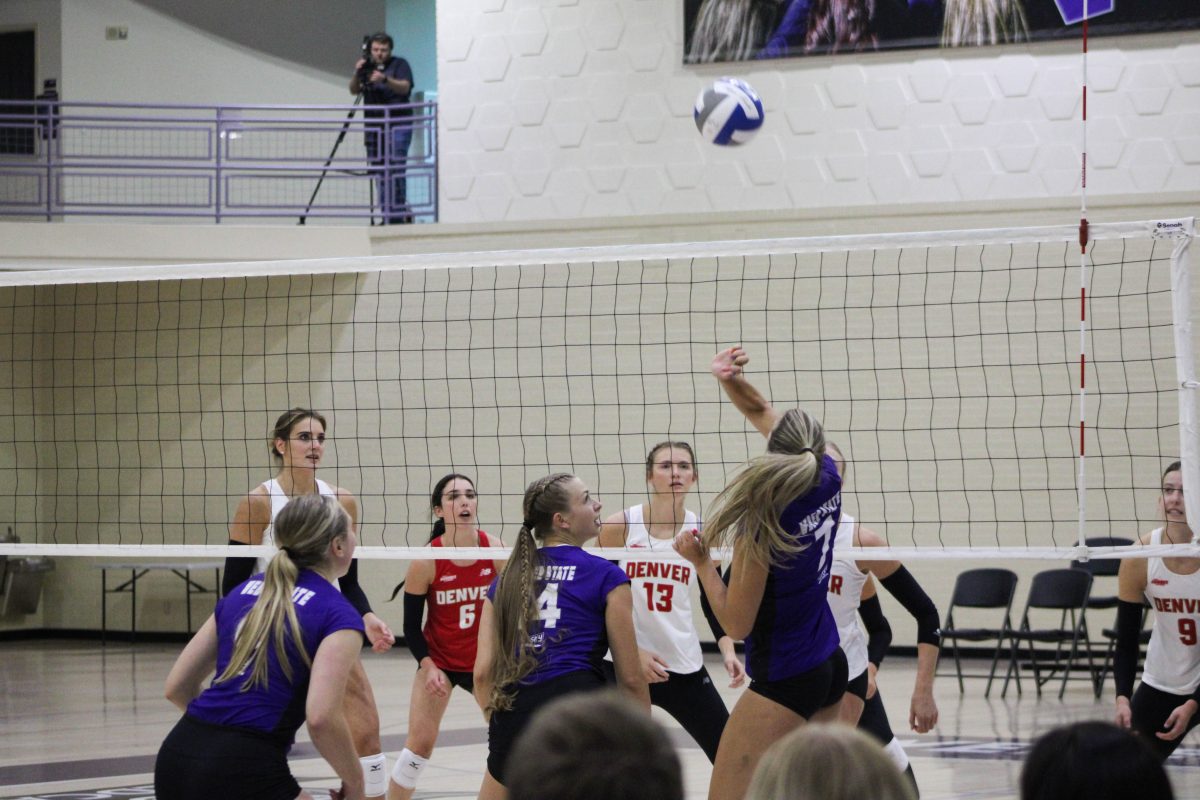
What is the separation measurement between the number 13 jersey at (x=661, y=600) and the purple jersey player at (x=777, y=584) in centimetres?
136

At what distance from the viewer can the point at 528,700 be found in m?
4.20

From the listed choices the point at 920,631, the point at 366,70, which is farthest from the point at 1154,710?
the point at 366,70

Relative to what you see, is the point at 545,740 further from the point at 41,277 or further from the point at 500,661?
the point at 41,277

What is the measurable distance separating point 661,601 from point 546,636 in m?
1.74

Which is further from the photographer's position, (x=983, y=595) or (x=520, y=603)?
(x=983, y=595)

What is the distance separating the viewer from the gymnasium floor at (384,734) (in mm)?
7008

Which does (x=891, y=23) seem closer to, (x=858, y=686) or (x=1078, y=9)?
(x=1078, y=9)

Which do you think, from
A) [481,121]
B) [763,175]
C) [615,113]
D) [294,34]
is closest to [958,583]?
[763,175]

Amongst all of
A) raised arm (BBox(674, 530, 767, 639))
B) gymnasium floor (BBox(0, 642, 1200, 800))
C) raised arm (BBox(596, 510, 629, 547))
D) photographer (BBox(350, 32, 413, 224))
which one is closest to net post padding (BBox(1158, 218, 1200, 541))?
gymnasium floor (BBox(0, 642, 1200, 800))

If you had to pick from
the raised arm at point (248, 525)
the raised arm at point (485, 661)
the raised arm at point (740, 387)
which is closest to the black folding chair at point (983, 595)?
the raised arm at point (248, 525)

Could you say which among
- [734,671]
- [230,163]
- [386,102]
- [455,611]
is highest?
[386,102]

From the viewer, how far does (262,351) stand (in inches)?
581

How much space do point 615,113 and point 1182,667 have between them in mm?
9399

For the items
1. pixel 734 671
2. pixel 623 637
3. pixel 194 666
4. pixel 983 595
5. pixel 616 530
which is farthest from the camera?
pixel 983 595
